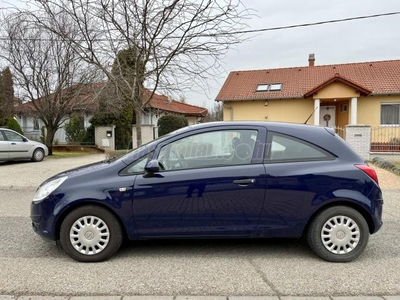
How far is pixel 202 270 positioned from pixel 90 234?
141cm

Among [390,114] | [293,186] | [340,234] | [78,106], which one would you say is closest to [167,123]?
[78,106]

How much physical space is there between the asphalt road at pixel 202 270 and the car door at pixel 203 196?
37 centimetres

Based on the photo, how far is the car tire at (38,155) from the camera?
1304 cm

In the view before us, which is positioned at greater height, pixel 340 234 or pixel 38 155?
pixel 38 155

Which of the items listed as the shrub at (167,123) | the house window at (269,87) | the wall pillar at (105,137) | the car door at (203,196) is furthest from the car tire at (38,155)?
the house window at (269,87)

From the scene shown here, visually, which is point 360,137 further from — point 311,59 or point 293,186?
point 311,59

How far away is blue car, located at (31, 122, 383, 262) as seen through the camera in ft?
11.6

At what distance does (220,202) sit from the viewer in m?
3.55

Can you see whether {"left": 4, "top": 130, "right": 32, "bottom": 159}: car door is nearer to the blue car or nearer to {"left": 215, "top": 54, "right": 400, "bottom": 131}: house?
the blue car

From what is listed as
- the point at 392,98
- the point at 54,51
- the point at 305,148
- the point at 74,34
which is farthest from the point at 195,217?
the point at 392,98

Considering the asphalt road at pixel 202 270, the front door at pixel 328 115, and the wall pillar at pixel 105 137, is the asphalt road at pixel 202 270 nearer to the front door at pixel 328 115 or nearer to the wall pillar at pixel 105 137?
the front door at pixel 328 115

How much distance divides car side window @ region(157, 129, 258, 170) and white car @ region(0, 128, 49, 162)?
1092cm

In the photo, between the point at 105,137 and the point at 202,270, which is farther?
the point at 105,137

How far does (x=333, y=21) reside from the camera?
37.2 feet
